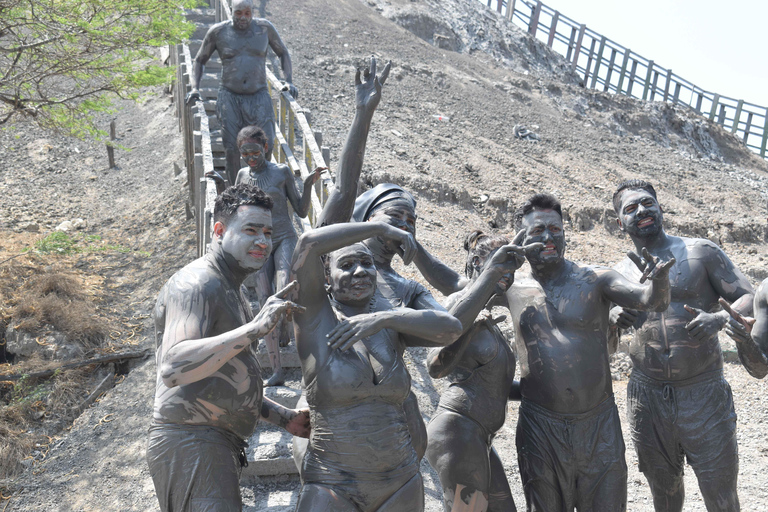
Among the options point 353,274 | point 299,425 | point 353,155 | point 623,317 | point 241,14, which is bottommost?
point 299,425

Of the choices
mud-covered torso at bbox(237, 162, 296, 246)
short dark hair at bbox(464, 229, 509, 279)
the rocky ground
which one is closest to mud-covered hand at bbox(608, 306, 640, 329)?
short dark hair at bbox(464, 229, 509, 279)

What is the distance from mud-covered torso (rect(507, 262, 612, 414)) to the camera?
404 centimetres

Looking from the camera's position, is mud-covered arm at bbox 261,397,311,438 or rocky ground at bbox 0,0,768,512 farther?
rocky ground at bbox 0,0,768,512

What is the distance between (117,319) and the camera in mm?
10297

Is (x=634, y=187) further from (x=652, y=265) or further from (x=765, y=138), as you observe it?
(x=765, y=138)

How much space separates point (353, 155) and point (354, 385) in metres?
1.73

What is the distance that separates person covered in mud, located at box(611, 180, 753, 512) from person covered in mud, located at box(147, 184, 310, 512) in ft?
7.37

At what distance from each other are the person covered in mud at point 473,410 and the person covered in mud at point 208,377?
1.06 m

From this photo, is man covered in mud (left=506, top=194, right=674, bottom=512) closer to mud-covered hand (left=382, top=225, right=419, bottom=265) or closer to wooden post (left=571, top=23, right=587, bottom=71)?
mud-covered hand (left=382, top=225, right=419, bottom=265)

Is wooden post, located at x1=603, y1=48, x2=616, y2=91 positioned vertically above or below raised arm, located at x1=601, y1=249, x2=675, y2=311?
above

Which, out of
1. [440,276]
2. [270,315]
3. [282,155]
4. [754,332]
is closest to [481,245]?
[440,276]

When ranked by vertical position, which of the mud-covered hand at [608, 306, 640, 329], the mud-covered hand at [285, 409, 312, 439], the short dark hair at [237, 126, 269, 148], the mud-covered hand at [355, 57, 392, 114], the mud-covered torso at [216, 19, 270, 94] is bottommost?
the mud-covered hand at [285, 409, 312, 439]

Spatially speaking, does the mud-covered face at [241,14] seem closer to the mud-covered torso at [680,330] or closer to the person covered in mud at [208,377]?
the person covered in mud at [208,377]

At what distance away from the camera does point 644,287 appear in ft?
12.8
